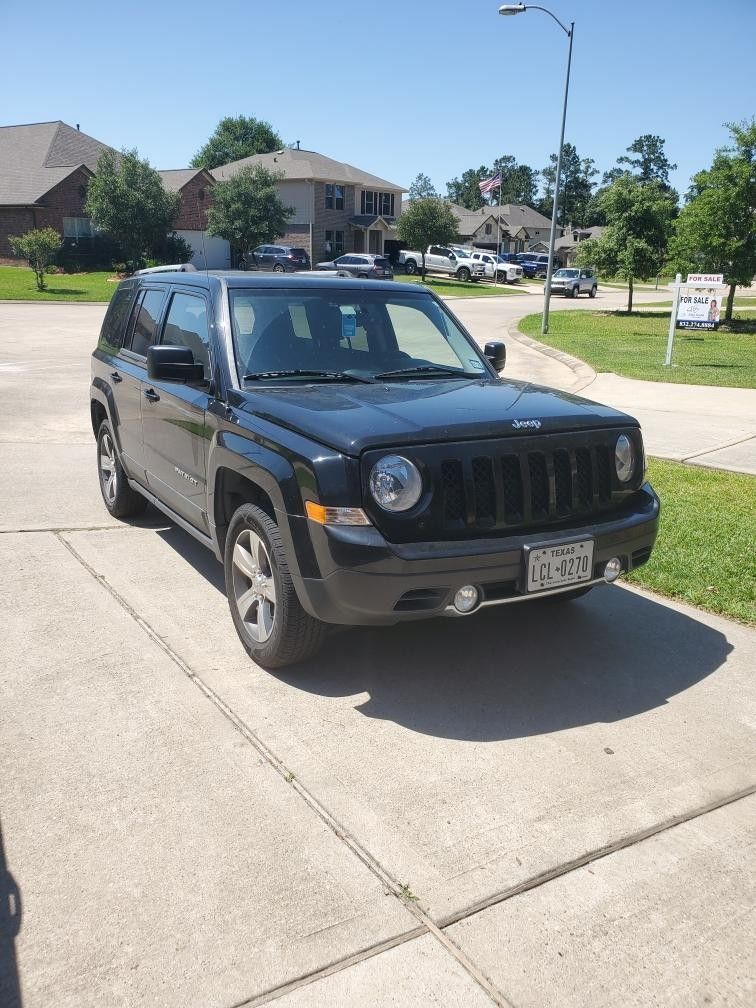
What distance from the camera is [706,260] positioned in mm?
25547

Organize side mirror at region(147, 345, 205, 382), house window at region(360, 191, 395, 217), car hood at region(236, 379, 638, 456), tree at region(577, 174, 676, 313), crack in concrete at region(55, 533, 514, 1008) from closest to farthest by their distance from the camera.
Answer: crack in concrete at region(55, 533, 514, 1008)
car hood at region(236, 379, 638, 456)
side mirror at region(147, 345, 205, 382)
tree at region(577, 174, 676, 313)
house window at region(360, 191, 395, 217)

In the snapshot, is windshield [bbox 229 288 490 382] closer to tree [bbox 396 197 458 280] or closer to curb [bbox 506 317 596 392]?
curb [bbox 506 317 596 392]

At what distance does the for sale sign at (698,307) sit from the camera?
16.8 m

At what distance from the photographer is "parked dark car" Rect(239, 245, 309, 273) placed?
45.3 metres

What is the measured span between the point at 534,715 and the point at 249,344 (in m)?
2.43

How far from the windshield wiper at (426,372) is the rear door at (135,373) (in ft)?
5.87

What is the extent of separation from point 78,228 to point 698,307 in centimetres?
4052

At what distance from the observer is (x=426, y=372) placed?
494 cm

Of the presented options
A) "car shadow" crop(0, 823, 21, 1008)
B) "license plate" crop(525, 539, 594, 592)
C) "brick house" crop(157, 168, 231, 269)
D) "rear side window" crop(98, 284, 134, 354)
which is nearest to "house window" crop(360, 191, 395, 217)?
"brick house" crop(157, 168, 231, 269)

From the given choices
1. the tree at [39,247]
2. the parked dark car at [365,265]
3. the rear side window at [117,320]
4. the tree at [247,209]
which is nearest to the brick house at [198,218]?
the tree at [247,209]

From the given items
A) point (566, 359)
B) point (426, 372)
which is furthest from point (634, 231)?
point (426, 372)

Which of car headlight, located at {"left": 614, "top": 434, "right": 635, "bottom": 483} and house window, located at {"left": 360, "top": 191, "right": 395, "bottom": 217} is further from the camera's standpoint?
house window, located at {"left": 360, "top": 191, "right": 395, "bottom": 217}

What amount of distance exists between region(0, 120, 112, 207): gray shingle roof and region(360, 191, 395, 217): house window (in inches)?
737

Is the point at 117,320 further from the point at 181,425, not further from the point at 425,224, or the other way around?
the point at 425,224
